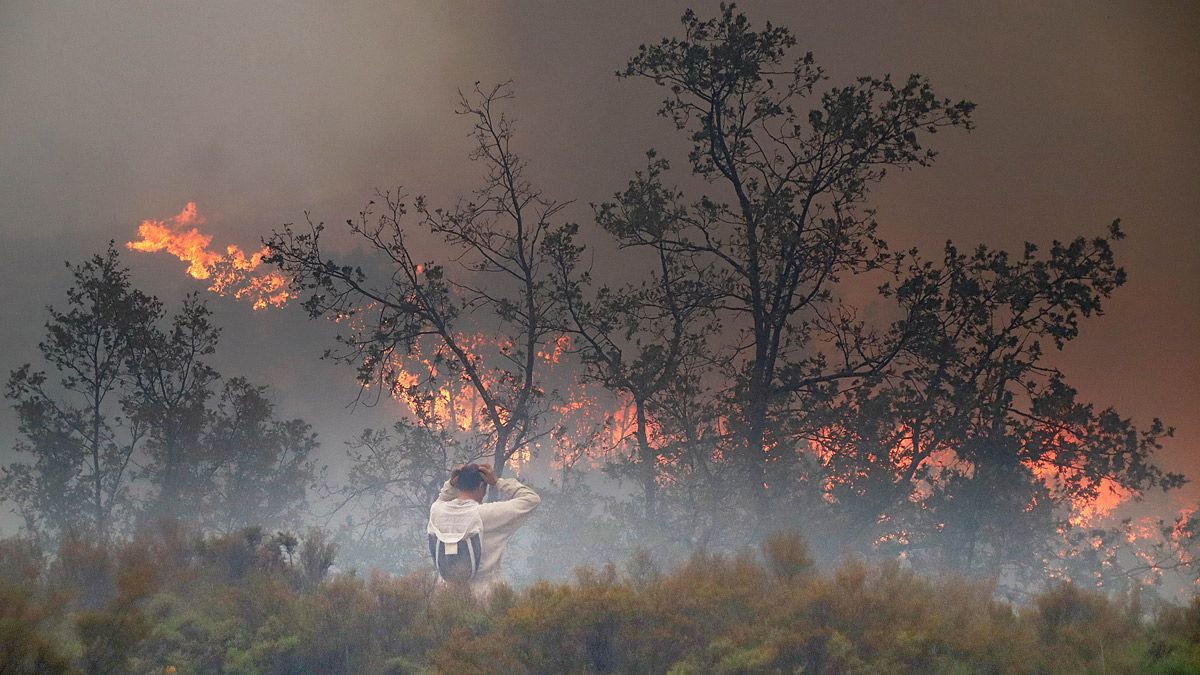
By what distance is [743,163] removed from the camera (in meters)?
9.95

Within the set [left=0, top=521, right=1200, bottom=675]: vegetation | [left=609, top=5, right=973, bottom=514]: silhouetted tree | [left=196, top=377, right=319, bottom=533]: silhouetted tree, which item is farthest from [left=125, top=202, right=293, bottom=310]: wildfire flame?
[left=0, top=521, right=1200, bottom=675]: vegetation

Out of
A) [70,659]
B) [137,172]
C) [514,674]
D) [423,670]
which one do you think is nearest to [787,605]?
[514,674]

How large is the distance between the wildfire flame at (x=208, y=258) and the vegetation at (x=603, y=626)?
26895mm

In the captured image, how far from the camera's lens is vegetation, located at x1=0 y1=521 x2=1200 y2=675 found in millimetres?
4703

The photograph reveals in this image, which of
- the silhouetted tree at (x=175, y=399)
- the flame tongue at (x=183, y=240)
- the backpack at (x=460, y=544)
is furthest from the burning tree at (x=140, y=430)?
the flame tongue at (x=183, y=240)

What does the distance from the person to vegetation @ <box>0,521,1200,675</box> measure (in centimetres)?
28

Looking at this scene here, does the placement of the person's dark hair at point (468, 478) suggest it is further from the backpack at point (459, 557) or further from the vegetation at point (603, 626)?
the vegetation at point (603, 626)

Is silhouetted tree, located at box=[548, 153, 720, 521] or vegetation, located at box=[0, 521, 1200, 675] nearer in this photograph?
vegetation, located at box=[0, 521, 1200, 675]

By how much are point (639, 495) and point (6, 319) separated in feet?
87.9

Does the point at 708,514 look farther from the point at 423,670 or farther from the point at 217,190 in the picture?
the point at 217,190

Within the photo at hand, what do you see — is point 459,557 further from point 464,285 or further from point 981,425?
point 981,425

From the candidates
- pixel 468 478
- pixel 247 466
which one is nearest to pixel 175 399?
pixel 247 466

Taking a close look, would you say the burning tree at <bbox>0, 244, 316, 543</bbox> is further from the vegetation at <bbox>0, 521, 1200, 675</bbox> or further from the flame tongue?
the flame tongue

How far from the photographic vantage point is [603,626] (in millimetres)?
5188
